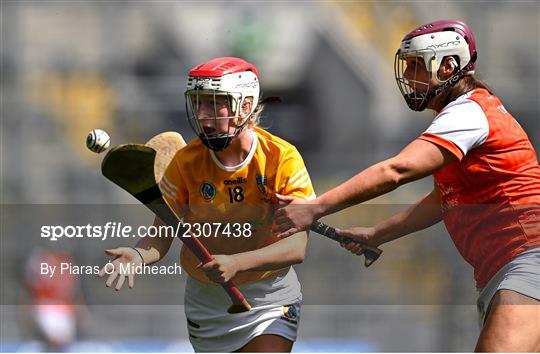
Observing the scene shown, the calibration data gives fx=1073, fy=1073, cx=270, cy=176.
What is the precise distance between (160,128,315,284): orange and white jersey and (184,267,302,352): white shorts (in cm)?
6

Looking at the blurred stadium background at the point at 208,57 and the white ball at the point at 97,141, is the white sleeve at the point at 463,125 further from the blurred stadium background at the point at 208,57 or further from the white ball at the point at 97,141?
the blurred stadium background at the point at 208,57

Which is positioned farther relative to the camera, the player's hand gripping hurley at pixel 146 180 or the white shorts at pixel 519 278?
the player's hand gripping hurley at pixel 146 180

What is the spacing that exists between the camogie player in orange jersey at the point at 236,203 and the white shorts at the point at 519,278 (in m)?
0.59

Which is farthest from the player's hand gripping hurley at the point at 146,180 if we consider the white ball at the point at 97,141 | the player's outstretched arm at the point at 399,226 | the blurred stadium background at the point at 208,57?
the blurred stadium background at the point at 208,57

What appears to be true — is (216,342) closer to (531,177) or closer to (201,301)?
(201,301)

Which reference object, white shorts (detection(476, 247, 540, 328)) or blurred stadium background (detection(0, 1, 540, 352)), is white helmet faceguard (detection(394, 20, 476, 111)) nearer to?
white shorts (detection(476, 247, 540, 328))

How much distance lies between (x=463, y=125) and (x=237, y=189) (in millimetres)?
745

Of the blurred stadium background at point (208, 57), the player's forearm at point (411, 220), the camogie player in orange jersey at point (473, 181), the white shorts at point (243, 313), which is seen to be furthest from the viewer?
the blurred stadium background at point (208, 57)

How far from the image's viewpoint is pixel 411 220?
140 inches

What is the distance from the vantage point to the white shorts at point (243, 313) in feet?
11.2

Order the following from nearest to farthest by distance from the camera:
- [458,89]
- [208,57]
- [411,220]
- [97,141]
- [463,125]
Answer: [463,125], [458,89], [97,141], [411,220], [208,57]

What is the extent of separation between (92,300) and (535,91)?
694cm

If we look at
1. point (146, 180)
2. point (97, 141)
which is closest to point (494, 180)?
point (146, 180)

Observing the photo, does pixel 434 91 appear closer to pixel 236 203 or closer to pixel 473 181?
pixel 473 181
